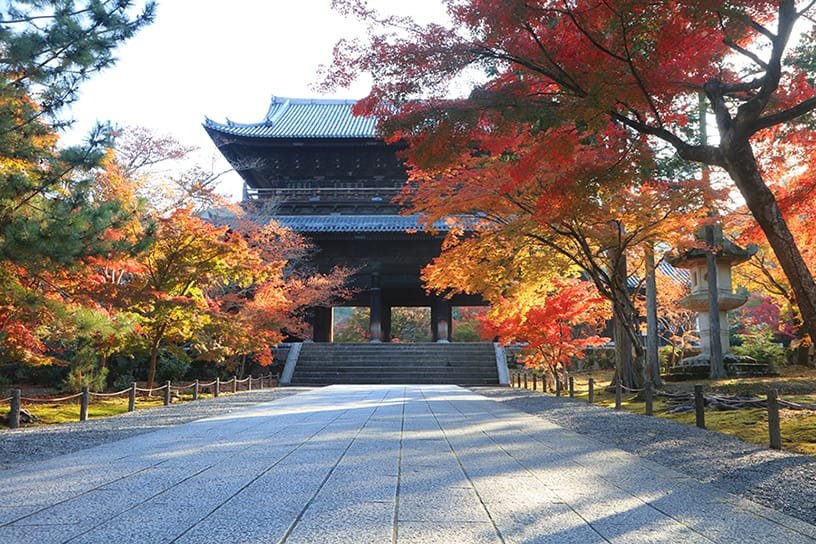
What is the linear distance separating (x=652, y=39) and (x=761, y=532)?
4.94 m

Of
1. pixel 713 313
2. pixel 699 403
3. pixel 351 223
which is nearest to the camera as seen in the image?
pixel 699 403

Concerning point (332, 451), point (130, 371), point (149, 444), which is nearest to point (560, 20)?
point (332, 451)

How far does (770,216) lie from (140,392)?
542 inches

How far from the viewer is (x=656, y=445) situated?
6438 millimetres

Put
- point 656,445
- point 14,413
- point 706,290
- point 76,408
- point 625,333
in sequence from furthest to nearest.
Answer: point 706,290, point 625,333, point 76,408, point 14,413, point 656,445

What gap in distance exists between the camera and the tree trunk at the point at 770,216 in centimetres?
543

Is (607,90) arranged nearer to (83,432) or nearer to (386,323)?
(83,432)

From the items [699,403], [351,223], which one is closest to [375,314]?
[351,223]

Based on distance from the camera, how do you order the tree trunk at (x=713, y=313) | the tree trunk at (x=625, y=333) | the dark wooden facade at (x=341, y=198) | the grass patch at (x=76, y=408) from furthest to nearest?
the dark wooden facade at (x=341, y=198) < the tree trunk at (x=713, y=313) < the tree trunk at (x=625, y=333) < the grass patch at (x=76, y=408)

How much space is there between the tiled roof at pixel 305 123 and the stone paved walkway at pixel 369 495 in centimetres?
1804

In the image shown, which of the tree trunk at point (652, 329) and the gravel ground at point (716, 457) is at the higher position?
the tree trunk at point (652, 329)

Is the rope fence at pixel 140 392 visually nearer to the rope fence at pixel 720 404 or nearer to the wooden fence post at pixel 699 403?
the rope fence at pixel 720 404

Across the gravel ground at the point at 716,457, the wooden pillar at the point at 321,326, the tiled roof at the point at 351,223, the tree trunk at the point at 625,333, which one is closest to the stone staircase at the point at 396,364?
the wooden pillar at the point at 321,326

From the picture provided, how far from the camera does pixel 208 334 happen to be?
523 inches
